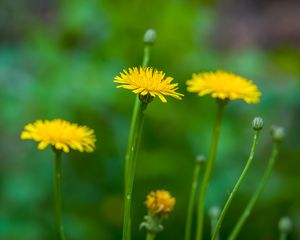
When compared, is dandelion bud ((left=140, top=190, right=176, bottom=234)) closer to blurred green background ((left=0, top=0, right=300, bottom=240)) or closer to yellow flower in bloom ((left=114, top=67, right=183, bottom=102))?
yellow flower in bloom ((left=114, top=67, right=183, bottom=102))

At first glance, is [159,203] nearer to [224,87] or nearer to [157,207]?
[157,207]

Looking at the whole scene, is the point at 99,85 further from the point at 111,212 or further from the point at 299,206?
the point at 299,206

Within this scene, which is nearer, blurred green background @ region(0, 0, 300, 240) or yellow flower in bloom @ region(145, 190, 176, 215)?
yellow flower in bloom @ region(145, 190, 176, 215)

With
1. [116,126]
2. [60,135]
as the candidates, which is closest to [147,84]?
[60,135]

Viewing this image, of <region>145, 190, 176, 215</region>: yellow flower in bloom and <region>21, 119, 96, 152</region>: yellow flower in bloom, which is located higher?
<region>21, 119, 96, 152</region>: yellow flower in bloom

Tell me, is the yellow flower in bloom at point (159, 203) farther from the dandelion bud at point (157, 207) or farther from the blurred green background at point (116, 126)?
the blurred green background at point (116, 126)

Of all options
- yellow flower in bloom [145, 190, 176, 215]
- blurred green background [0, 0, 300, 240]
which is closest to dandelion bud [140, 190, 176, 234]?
yellow flower in bloom [145, 190, 176, 215]

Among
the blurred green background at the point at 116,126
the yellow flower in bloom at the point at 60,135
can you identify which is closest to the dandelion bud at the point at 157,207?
the yellow flower in bloom at the point at 60,135

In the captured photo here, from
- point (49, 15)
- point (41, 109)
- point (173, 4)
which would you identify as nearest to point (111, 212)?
point (41, 109)

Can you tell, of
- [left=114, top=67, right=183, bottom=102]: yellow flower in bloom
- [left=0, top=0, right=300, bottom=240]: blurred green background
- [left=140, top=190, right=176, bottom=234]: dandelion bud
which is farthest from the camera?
[left=0, top=0, right=300, bottom=240]: blurred green background
